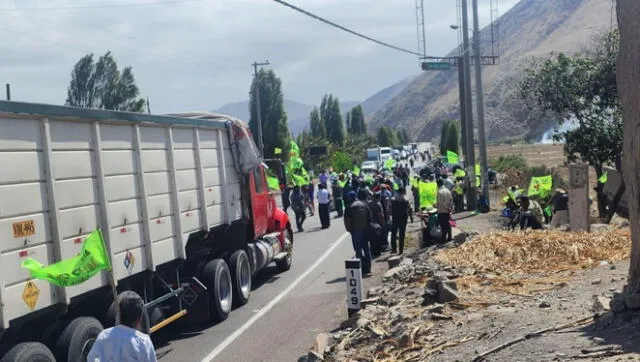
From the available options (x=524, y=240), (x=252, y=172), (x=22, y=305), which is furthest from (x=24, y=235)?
(x=524, y=240)

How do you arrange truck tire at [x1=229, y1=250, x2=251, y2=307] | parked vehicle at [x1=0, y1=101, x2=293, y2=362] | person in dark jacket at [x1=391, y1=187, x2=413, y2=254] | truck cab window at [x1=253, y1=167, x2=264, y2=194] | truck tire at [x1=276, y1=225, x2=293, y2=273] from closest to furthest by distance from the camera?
parked vehicle at [x1=0, y1=101, x2=293, y2=362]
truck tire at [x1=229, y1=250, x2=251, y2=307]
truck cab window at [x1=253, y1=167, x2=264, y2=194]
truck tire at [x1=276, y1=225, x2=293, y2=273]
person in dark jacket at [x1=391, y1=187, x2=413, y2=254]

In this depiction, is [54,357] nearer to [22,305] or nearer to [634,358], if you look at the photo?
[22,305]

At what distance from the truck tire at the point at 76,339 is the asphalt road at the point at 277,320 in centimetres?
195

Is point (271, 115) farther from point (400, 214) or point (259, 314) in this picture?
point (259, 314)

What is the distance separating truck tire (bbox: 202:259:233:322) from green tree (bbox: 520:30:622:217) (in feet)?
44.8

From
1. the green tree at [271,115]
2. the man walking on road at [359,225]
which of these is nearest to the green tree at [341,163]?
the green tree at [271,115]

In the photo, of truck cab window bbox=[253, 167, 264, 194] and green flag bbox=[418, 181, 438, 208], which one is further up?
truck cab window bbox=[253, 167, 264, 194]

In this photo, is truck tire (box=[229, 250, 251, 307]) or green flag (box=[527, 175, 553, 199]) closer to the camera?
truck tire (box=[229, 250, 251, 307])

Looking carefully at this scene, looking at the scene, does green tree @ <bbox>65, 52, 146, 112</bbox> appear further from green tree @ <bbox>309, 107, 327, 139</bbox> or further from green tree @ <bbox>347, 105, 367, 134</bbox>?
green tree @ <bbox>347, 105, 367, 134</bbox>

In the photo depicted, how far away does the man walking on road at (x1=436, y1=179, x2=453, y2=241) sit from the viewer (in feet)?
53.1

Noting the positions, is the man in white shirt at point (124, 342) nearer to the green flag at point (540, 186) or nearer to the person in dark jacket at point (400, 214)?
the person in dark jacket at point (400, 214)

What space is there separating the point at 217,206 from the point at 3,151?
5471mm

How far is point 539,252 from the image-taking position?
39.2 feet

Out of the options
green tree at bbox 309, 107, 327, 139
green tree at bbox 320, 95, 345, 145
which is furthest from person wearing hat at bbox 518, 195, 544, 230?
green tree at bbox 320, 95, 345, 145
